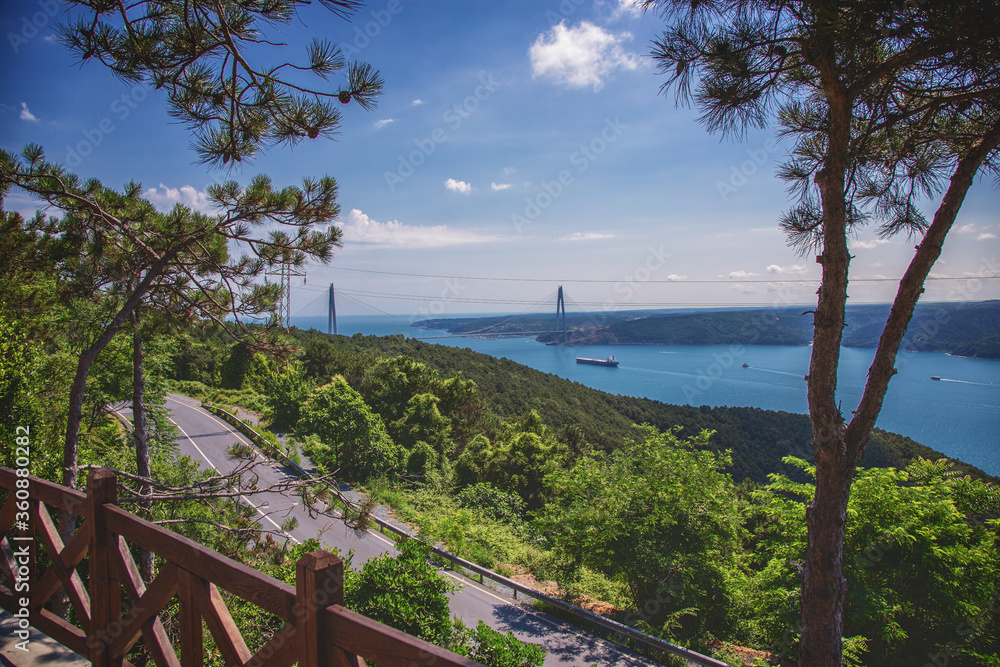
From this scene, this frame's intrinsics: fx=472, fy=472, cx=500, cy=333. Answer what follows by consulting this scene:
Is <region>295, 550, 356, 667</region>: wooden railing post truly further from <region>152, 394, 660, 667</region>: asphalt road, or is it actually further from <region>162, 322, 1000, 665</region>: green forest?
<region>162, 322, 1000, 665</region>: green forest

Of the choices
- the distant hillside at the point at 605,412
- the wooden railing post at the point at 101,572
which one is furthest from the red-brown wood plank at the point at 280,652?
the distant hillside at the point at 605,412

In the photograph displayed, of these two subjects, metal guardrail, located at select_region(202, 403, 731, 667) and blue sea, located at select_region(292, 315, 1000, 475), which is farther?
blue sea, located at select_region(292, 315, 1000, 475)

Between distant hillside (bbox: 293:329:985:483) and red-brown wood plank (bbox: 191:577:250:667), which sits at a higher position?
red-brown wood plank (bbox: 191:577:250:667)

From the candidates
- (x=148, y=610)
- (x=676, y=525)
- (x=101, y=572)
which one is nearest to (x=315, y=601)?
(x=148, y=610)

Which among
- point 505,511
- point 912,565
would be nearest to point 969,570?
point 912,565

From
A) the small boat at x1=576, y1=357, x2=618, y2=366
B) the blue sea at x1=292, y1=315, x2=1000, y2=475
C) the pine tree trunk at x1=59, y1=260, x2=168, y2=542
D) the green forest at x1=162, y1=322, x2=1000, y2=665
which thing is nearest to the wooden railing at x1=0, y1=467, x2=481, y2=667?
the pine tree trunk at x1=59, y1=260, x2=168, y2=542
